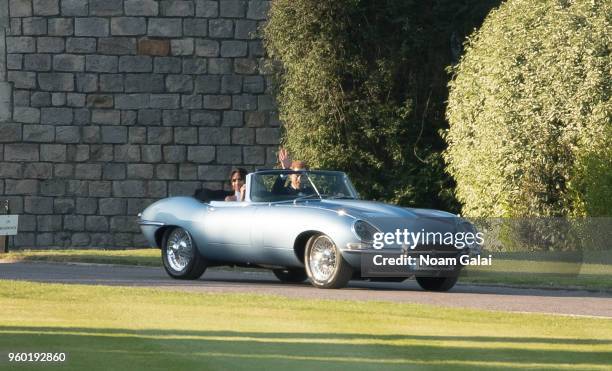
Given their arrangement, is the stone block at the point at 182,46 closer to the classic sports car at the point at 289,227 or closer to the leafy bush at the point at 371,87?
the leafy bush at the point at 371,87

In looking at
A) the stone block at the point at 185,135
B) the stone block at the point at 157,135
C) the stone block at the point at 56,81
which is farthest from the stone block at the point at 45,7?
Answer: the stone block at the point at 185,135

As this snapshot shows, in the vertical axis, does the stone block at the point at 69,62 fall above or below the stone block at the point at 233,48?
below

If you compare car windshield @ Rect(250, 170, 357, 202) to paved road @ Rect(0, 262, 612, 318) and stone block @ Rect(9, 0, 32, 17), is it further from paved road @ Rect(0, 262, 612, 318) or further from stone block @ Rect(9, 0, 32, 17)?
stone block @ Rect(9, 0, 32, 17)

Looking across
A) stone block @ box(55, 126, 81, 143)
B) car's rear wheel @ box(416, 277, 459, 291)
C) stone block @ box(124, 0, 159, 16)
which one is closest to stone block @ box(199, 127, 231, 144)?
stone block @ box(55, 126, 81, 143)

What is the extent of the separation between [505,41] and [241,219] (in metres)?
10.1

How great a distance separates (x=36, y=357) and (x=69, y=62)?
21570 millimetres

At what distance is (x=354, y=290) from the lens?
674 inches

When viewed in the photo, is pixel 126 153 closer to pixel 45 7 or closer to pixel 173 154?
pixel 173 154

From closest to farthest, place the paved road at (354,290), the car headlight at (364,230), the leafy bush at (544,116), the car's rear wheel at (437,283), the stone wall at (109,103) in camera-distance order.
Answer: the paved road at (354,290) < the car headlight at (364,230) < the car's rear wheel at (437,283) < the leafy bush at (544,116) < the stone wall at (109,103)

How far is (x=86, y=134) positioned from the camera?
3095 centimetres

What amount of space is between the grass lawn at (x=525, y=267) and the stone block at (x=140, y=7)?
637 cm

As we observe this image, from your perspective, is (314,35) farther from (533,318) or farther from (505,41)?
(533,318)

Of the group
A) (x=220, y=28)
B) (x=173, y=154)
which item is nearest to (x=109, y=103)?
(x=173, y=154)

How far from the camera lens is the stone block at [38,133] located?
3084cm
